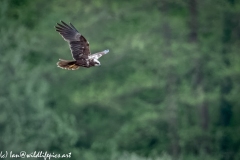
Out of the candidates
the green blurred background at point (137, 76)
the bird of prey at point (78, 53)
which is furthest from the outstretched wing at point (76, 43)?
the green blurred background at point (137, 76)

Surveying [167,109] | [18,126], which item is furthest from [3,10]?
[167,109]

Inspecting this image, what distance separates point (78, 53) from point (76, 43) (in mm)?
289

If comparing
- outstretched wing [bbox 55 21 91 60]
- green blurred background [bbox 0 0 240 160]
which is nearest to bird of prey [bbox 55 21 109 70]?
outstretched wing [bbox 55 21 91 60]

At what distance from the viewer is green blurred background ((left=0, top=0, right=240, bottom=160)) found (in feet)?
82.9

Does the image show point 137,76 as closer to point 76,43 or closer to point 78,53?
point 76,43

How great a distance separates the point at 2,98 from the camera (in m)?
23.3

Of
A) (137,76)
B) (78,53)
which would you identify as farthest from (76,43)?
(137,76)

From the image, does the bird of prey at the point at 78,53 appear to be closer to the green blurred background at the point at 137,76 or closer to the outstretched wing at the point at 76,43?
the outstretched wing at the point at 76,43

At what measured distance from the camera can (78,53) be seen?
11.3 meters

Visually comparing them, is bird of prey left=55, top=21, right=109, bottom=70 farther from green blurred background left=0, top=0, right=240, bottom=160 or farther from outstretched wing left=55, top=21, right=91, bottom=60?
green blurred background left=0, top=0, right=240, bottom=160

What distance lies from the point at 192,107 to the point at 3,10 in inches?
294

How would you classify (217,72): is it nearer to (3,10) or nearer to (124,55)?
(124,55)

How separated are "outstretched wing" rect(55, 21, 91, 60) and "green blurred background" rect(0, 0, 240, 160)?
12405 millimetres

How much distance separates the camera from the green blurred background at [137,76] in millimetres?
25281
